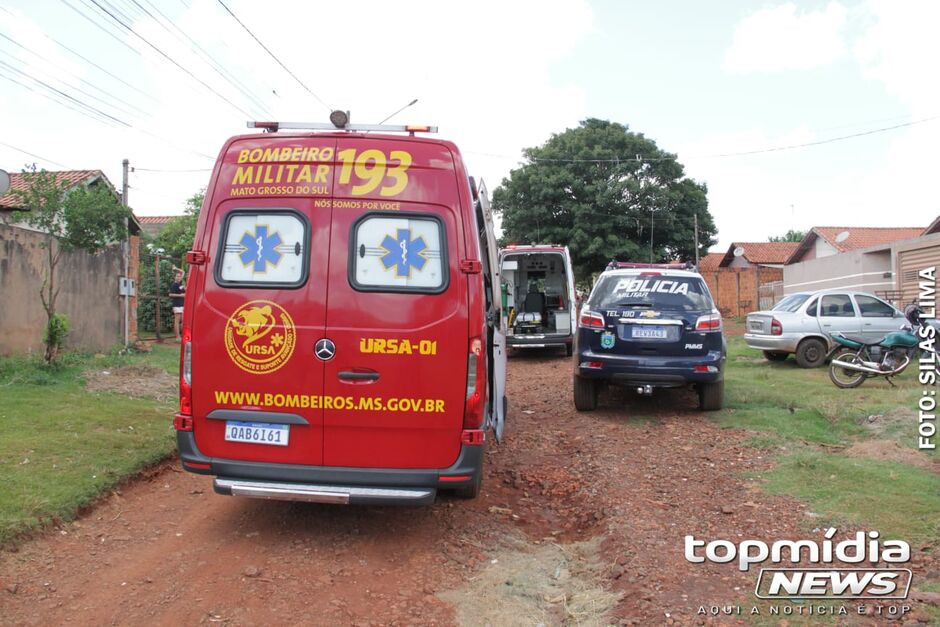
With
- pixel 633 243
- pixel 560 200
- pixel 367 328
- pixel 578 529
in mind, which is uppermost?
pixel 560 200

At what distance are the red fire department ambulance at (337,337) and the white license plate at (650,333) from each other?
3.80 meters

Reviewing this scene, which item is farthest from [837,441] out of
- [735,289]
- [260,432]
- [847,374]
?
[735,289]

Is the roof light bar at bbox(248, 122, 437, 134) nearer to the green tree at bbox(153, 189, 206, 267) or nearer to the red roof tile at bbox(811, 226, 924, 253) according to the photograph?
the green tree at bbox(153, 189, 206, 267)

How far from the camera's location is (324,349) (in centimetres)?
409

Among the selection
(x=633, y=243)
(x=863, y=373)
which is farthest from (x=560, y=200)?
(x=863, y=373)

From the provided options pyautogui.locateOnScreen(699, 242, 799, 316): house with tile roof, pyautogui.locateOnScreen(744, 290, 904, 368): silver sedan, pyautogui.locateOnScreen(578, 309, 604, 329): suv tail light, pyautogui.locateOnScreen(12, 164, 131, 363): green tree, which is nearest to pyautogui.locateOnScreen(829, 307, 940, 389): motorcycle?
pyautogui.locateOnScreen(744, 290, 904, 368): silver sedan

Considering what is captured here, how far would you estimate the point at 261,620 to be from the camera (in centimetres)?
336

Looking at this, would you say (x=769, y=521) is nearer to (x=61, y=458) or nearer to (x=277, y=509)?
(x=277, y=509)

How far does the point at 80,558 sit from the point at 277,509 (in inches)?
50.3

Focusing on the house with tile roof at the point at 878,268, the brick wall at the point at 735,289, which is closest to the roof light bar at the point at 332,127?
the house with tile roof at the point at 878,268

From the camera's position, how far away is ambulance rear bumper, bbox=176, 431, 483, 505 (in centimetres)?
404

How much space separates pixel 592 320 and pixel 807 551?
4166 millimetres

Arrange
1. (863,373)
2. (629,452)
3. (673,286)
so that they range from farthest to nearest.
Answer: (863,373) → (673,286) → (629,452)

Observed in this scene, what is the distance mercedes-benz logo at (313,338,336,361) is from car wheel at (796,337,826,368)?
11.3m
